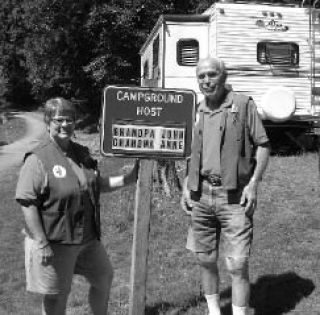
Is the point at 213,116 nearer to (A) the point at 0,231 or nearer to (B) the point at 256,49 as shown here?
(A) the point at 0,231

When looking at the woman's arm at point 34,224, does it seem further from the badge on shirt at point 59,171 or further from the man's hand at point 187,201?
the man's hand at point 187,201

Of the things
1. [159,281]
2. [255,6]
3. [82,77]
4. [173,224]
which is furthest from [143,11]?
[159,281]

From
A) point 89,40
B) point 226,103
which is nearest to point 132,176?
point 226,103

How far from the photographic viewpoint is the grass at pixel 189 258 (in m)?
4.60

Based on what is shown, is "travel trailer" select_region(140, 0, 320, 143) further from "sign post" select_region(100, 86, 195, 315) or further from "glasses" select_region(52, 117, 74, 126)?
"glasses" select_region(52, 117, 74, 126)

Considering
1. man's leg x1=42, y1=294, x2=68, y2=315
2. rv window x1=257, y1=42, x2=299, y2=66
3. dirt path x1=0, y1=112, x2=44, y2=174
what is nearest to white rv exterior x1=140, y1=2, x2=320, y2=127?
rv window x1=257, y1=42, x2=299, y2=66

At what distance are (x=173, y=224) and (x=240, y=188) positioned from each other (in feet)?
9.80

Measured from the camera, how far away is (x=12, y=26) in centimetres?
3959

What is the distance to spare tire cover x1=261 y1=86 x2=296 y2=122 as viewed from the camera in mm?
10844

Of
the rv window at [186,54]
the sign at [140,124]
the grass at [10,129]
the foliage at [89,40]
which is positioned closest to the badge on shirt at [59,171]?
the sign at [140,124]

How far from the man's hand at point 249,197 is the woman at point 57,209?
3.07 ft

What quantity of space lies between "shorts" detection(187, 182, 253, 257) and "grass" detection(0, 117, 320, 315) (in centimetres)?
75

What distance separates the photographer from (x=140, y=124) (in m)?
3.90

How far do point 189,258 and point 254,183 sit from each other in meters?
2.17
